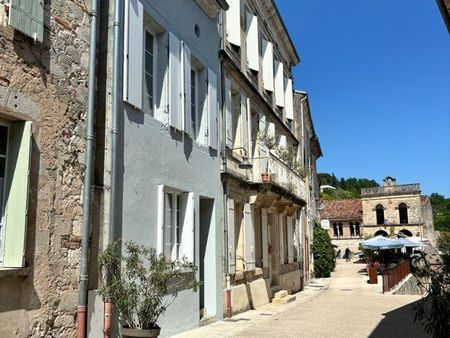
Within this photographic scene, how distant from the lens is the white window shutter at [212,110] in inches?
404

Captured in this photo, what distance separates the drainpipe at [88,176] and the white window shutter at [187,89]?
2.71 metres

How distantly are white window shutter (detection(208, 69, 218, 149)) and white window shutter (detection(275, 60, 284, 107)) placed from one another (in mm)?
7615

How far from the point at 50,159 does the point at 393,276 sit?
1683 cm

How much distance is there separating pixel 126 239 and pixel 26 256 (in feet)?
6.37

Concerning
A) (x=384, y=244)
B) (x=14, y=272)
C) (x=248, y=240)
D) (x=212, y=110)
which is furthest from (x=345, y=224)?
(x=14, y=272)

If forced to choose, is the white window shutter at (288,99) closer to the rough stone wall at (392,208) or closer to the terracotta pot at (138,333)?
the terracotta pot at (138,333)

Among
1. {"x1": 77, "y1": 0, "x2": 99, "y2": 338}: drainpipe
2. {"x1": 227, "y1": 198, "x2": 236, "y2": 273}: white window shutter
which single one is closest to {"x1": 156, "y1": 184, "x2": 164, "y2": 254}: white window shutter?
{"x1": 77, "y1": 0, "x2": 99, "y2": 338}: drainpipe

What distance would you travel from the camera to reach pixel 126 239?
6781mm

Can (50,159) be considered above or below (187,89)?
below

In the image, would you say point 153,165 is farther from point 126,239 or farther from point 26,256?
point 26,256

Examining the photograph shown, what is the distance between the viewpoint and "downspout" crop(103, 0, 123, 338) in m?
6.05

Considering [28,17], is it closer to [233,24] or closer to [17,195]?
[17,195]

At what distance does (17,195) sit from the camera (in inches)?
195

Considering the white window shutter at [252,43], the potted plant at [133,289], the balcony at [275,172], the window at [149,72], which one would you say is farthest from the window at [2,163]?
the white window shutter at [252,43]
